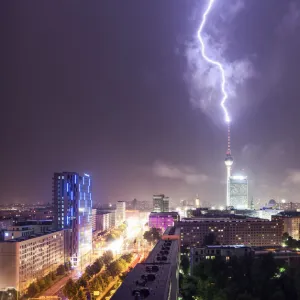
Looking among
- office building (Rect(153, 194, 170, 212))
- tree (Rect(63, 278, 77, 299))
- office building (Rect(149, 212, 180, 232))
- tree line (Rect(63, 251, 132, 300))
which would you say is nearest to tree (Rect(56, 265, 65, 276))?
tree line (Rect(63, 251, 132, 300))

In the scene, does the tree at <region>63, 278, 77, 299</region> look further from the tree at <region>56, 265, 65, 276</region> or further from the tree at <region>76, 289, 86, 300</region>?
the tree at <region>56, 265, 65, 276</region>

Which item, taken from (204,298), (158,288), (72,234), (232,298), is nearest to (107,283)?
(204,298)

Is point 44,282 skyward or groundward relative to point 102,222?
groundward

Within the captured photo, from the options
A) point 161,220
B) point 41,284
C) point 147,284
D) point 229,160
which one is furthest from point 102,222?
point 147,284

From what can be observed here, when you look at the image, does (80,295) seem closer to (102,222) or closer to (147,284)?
(147,284)

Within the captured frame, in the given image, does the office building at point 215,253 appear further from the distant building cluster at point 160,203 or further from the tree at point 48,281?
the distant building cluster at point 160,203

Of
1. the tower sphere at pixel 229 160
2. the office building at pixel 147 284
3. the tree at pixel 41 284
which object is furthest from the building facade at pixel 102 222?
the office building at pixel 147 284

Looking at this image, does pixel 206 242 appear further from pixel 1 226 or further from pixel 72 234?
pixel 1 226

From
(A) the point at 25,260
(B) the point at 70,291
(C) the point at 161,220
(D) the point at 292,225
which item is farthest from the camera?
(C) the point at 161,220

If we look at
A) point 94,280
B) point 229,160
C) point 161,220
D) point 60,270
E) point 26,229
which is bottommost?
point 60,270
